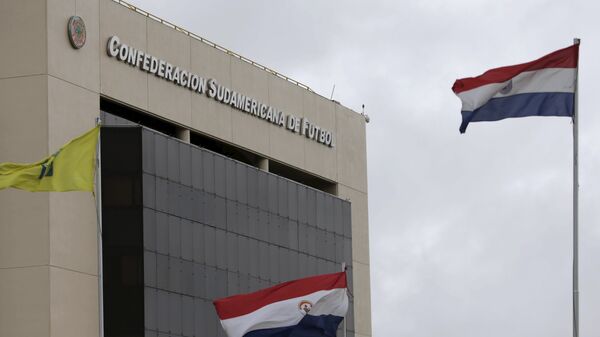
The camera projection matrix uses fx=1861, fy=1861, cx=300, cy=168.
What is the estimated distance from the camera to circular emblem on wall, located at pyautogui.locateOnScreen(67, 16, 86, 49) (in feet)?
216

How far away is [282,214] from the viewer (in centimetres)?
7875

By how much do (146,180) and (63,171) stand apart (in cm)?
1883

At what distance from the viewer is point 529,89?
145 feet

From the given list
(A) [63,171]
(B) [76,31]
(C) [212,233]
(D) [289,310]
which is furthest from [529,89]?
(C) [212,233]

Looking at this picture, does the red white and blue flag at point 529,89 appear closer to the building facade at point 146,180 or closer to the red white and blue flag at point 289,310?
the red white and blue flag at point 289,310

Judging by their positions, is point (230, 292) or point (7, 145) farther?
point (230, 292)

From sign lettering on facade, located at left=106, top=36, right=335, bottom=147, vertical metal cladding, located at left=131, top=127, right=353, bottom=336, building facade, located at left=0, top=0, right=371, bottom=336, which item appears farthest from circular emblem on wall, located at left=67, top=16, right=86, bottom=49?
vertical metal cladding, located at left=131, top=127, right=353, bottom=336

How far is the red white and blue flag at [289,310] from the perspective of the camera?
49250mm

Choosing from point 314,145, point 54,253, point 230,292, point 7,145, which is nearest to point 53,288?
point 54,253

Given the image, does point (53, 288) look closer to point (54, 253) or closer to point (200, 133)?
point (54, 253)

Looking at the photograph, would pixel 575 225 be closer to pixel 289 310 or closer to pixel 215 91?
pixel 289 310

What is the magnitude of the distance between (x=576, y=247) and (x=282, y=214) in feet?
124

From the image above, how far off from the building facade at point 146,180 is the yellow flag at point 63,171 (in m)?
14.5

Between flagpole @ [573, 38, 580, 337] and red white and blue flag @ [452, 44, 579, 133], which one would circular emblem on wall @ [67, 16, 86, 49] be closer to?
red white and blue flag @ [452, 44, 579, 133]
